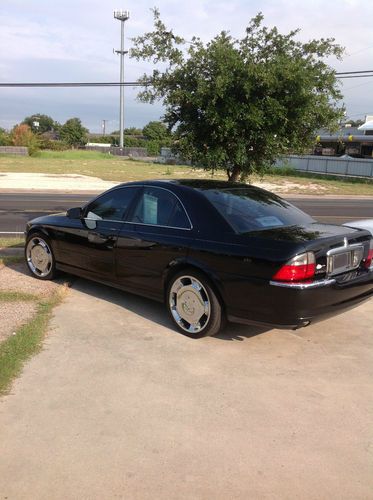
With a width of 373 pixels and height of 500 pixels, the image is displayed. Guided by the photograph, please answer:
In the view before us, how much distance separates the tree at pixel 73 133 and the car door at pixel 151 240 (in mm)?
123060

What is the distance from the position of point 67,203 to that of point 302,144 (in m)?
11.4

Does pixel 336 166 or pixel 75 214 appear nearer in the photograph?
pixel 75 214

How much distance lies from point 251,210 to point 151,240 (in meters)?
1.04

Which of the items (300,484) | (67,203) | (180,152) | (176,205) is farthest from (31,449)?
(67,203)

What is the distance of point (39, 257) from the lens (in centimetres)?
669

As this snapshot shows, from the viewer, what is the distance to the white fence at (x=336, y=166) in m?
38.7

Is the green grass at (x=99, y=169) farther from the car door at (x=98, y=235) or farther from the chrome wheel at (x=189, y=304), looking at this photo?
the chrome wheel at (x=189, y=304)

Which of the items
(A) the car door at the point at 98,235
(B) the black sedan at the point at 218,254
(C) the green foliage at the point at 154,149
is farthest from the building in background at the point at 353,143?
(B) the black sedan at the point at 218,254

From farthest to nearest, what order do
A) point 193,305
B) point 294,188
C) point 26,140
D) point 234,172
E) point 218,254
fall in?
point 26,140, point 294,188, point 234,172, point 193,305, point 218,254

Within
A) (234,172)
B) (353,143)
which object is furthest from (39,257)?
(353,143)

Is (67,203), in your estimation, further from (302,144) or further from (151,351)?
(151,351)

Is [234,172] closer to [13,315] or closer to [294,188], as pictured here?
[13,315]

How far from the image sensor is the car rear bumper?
4172mm

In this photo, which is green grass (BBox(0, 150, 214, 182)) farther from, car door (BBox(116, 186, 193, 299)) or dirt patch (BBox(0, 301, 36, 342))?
dirt patch (BBox(0, 301, 36, 342))
